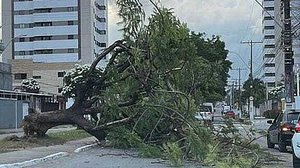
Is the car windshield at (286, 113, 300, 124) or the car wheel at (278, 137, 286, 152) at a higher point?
the car windshield at (286, 113, 300, 124)

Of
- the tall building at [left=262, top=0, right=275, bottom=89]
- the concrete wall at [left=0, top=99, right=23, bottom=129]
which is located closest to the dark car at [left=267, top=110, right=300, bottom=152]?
the concrete wall at [left=0, top=99, right=23, bottom=129]

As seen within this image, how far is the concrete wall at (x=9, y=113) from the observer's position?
4470 cm

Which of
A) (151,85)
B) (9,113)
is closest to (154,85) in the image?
(151,85)

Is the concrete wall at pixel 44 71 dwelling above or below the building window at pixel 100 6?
below

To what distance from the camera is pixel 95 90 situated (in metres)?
25.3

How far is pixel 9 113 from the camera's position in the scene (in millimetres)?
46125

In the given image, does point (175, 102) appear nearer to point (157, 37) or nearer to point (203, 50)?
point (157, 37)

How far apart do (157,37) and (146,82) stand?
170 cm

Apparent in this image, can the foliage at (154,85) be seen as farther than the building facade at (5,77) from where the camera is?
No

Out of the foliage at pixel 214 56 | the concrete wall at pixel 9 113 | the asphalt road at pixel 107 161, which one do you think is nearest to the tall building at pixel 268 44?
the foliage at pixel 214 56

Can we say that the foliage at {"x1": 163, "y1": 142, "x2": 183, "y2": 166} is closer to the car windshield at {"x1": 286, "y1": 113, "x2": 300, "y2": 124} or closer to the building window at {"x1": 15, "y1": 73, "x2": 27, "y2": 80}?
the car windshield at {"x1": 286, "y1": 113, "x2": 300, "y2": 124}

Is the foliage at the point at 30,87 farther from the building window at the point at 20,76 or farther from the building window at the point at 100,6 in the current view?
the building window at the point at 100,6

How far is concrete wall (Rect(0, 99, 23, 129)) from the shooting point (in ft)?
147

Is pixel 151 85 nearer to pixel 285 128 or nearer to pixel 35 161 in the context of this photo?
pixel 285 128
